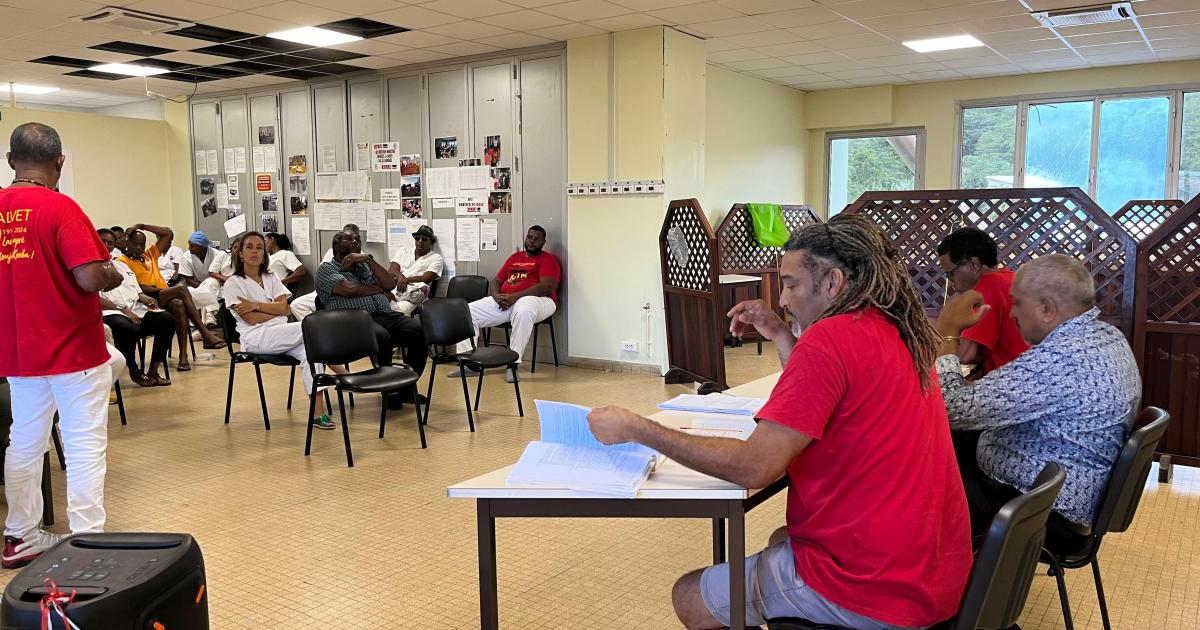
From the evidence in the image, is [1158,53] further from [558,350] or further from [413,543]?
[413,543]

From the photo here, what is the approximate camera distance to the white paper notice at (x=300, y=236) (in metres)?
9.73

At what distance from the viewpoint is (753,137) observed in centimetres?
1000

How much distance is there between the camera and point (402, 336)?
6.19 metres

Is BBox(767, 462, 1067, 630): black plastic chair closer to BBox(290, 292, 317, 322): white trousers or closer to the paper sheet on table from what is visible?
BBox(290, 292, 317, 322): white trousers

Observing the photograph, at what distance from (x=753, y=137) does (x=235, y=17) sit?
5.64 m

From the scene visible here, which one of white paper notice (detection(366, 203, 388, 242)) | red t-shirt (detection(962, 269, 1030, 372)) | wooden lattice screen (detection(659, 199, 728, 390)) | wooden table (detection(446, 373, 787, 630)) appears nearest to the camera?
wooden table (detection(446, 373, 787, 630))

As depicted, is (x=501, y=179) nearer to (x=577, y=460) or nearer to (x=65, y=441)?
(x=65, y=441)

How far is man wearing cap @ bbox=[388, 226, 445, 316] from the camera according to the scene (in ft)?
26.5

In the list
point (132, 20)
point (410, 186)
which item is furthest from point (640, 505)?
point (410, 186)

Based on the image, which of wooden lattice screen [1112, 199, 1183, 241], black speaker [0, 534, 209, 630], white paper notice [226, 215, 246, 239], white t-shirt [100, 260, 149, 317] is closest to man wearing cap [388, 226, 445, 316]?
white t-shirt [100, 260, 149, 317]

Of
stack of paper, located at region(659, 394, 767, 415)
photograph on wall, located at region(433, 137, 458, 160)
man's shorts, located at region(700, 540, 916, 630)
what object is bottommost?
man's shorts, located at region(700, 540, 916, 630)

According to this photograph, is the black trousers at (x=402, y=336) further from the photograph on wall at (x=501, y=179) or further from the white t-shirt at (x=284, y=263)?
the white t-shirt at (x=284, y=263)

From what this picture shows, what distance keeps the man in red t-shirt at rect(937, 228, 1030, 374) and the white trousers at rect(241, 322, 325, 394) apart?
3806 millimetres

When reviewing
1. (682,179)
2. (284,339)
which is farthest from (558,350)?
(284,339)
